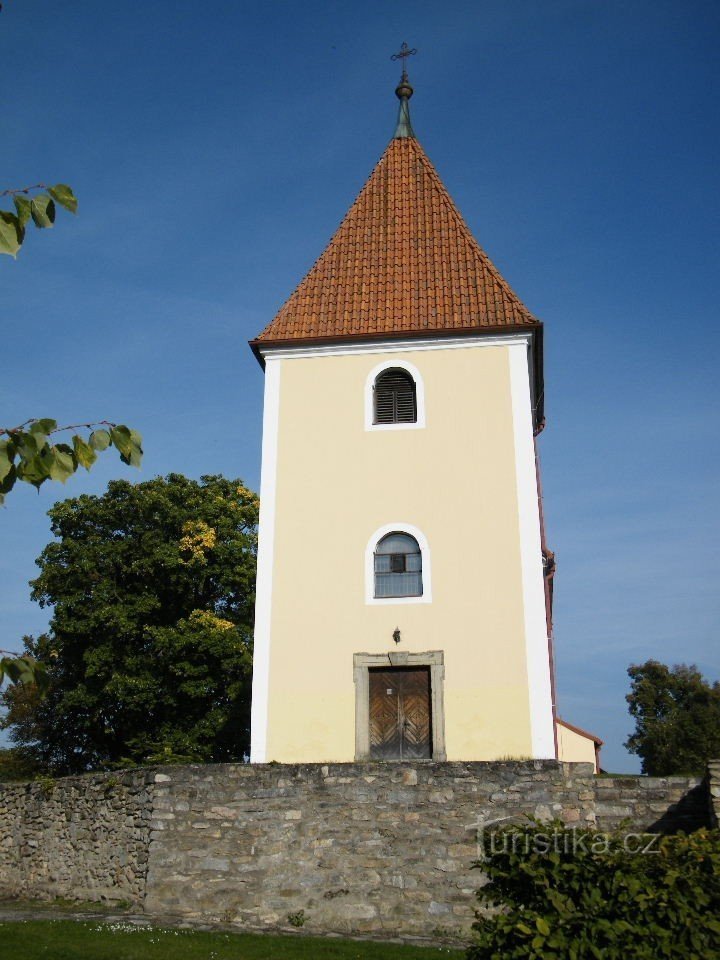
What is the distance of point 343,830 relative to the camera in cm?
1238

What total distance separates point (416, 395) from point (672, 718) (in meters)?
28.6

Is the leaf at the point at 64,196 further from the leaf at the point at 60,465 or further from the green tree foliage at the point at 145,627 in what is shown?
the green tree foliage at the point at 145,627

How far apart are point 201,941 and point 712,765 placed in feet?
20.2

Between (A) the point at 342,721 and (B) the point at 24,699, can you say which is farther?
(B) the point at 24,699

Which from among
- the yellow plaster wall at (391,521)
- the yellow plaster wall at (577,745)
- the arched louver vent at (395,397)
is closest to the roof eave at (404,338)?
the yellow plaster wall at (391,521)

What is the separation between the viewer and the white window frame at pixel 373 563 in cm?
1612

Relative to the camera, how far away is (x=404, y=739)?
15406mm

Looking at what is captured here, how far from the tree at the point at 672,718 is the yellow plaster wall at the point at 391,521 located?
25441 millimetres

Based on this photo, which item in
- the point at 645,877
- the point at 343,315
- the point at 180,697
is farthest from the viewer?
the point at 180,697

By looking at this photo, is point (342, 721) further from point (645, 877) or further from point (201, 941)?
point (645, 877)

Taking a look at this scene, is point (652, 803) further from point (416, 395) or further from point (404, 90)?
point (404, 90)

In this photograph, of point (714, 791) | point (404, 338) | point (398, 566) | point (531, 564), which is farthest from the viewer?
point (404, 338)

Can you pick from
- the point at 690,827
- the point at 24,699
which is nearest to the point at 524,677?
the point at 690,827

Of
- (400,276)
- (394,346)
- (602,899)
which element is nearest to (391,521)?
(394,346)
